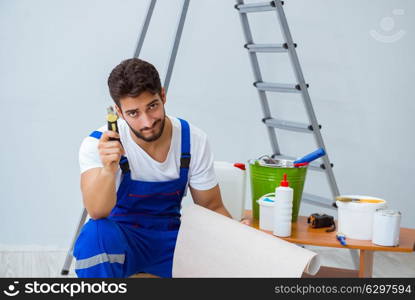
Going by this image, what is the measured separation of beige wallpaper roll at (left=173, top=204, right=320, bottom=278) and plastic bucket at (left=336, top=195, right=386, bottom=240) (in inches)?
14.4

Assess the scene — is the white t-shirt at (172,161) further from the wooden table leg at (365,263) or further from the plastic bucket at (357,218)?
the wooden table leg at (365,263)

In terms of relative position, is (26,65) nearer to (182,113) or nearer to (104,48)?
(104,48)

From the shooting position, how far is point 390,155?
4250mm

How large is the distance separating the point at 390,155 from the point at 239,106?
3.89ft

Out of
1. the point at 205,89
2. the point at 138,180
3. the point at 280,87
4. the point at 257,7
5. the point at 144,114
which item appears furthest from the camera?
the point at 205,89

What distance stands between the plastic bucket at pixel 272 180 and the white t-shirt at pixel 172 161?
196 mm

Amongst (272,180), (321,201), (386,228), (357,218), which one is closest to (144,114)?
(272,180)

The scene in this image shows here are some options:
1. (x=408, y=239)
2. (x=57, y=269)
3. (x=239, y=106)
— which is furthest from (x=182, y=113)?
(x=408, y=239)

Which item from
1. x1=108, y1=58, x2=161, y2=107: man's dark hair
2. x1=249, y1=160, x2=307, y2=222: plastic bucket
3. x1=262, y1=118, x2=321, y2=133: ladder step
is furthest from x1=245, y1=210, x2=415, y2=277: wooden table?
x1=262, y1=118, x2=321, y2=133: ladder step

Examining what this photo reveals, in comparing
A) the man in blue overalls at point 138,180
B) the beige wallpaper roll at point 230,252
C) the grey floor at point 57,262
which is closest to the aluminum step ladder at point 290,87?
the grey floor at point 57,262

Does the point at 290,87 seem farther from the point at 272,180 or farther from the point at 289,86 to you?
the point at 272,180

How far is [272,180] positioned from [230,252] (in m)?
0.53

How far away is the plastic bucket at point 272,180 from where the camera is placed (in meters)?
2.56

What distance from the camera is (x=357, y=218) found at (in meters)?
2.33
